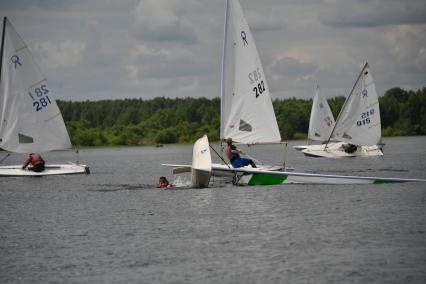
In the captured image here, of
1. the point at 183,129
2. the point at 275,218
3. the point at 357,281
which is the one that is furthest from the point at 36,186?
the point at 183,129

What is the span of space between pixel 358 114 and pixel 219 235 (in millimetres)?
40044

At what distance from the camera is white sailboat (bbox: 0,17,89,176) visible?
47875 mm

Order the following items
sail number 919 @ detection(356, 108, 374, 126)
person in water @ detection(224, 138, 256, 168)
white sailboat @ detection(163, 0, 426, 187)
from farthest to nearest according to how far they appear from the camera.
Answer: sail number 919 @ detection(356, 108, 374, 126) < white sailboat @ detection(163, 0, 426, 187) < person in water @ detection(224, 138, 256, 168)

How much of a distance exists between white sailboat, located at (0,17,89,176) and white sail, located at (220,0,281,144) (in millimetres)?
11574

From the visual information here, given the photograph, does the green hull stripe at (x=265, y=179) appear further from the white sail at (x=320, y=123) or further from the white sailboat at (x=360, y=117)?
the white sail at (x=320, y=123)

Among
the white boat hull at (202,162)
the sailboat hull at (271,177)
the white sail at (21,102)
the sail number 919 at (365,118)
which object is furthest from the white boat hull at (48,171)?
the sail number 919 at (365,118)

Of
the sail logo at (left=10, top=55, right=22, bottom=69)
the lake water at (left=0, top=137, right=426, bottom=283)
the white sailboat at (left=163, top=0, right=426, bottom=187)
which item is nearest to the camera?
the lake water at (left=0, top=137, right=426, bottom=283)

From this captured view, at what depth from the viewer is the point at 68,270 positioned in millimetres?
21828

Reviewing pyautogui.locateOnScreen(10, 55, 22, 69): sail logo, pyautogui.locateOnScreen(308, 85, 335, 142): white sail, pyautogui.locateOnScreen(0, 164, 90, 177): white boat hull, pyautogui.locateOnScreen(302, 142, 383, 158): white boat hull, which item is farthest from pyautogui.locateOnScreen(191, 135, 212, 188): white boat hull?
pyautogui.locateOnScreen(308, 85, 335, 142): white sail

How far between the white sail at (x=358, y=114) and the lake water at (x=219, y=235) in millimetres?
23803

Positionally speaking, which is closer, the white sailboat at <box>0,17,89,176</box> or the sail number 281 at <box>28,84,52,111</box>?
the white sailboat at <box>0,17,89,176</box>

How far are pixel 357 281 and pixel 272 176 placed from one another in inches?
740

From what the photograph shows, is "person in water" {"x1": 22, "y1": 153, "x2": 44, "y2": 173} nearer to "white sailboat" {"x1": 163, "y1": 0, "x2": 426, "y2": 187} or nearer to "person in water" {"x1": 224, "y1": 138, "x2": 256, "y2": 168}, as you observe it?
"white sailboat" {"x1": 163, "y1": 0, "x2": 426, "y2": 187}

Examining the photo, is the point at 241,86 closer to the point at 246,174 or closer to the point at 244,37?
the point at 244,37
